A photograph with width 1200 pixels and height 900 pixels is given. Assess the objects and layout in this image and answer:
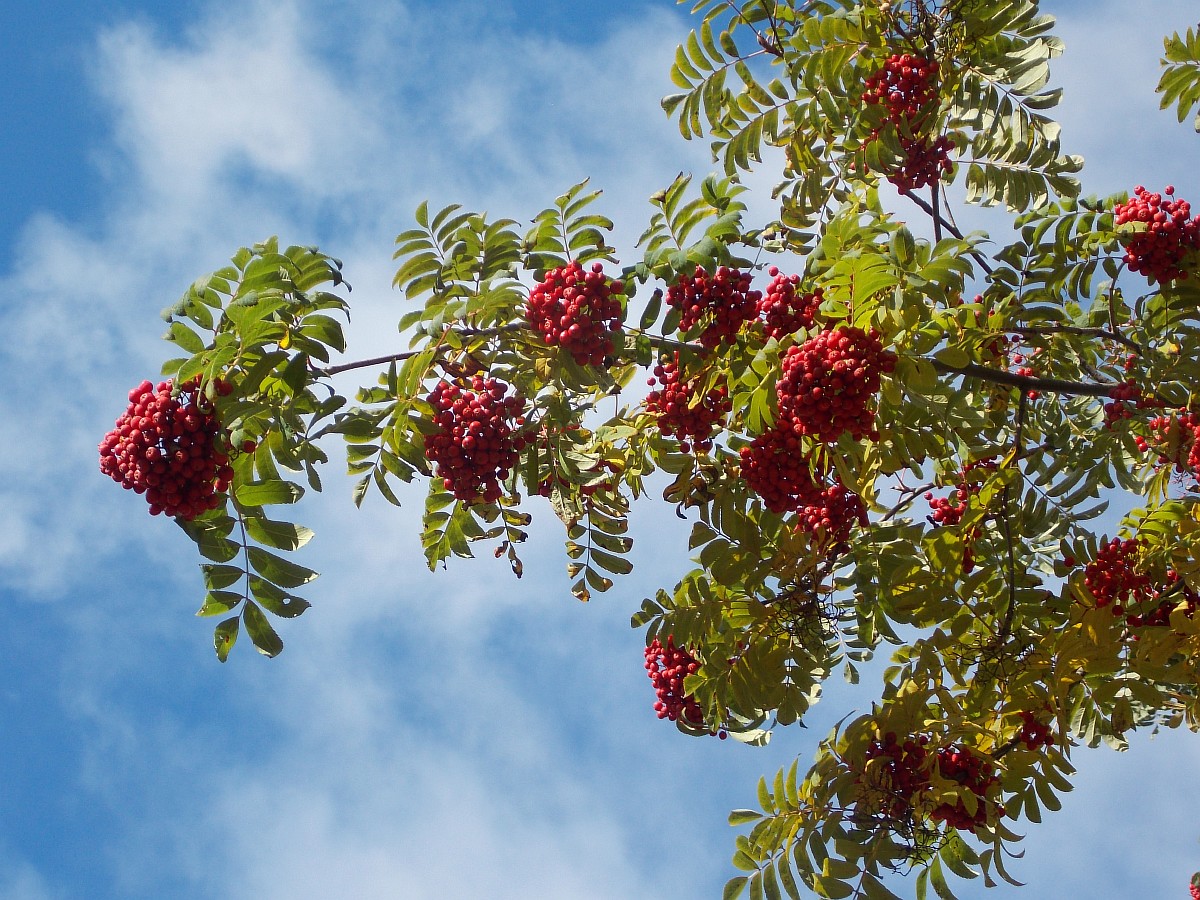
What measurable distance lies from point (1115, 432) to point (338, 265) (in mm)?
3844

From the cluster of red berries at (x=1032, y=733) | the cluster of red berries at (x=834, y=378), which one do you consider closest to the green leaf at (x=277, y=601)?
the cluster of red berries at (x=834, y=378)

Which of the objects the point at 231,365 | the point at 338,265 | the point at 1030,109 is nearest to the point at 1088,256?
the point at 1030,109

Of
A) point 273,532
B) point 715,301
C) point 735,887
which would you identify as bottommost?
point 735,887

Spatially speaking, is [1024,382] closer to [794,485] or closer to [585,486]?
[794,485]

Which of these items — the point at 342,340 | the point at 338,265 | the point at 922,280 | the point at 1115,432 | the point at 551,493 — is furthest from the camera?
the point at 1115,432

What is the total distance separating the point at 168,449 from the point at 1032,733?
3.79 meters

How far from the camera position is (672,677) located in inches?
213

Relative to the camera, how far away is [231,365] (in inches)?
155

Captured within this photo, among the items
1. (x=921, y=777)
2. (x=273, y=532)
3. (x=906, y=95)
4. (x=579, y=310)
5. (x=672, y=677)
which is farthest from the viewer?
(x=672, y=677)

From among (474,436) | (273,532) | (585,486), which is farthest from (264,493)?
(585,486)

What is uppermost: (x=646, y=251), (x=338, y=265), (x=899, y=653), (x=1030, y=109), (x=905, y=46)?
(x=905, y=46)

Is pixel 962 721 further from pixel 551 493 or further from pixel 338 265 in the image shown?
pixel 338 265

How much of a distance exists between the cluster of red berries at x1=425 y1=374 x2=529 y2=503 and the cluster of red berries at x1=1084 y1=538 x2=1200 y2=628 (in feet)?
8.96

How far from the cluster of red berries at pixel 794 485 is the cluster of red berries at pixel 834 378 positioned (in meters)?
0.39
